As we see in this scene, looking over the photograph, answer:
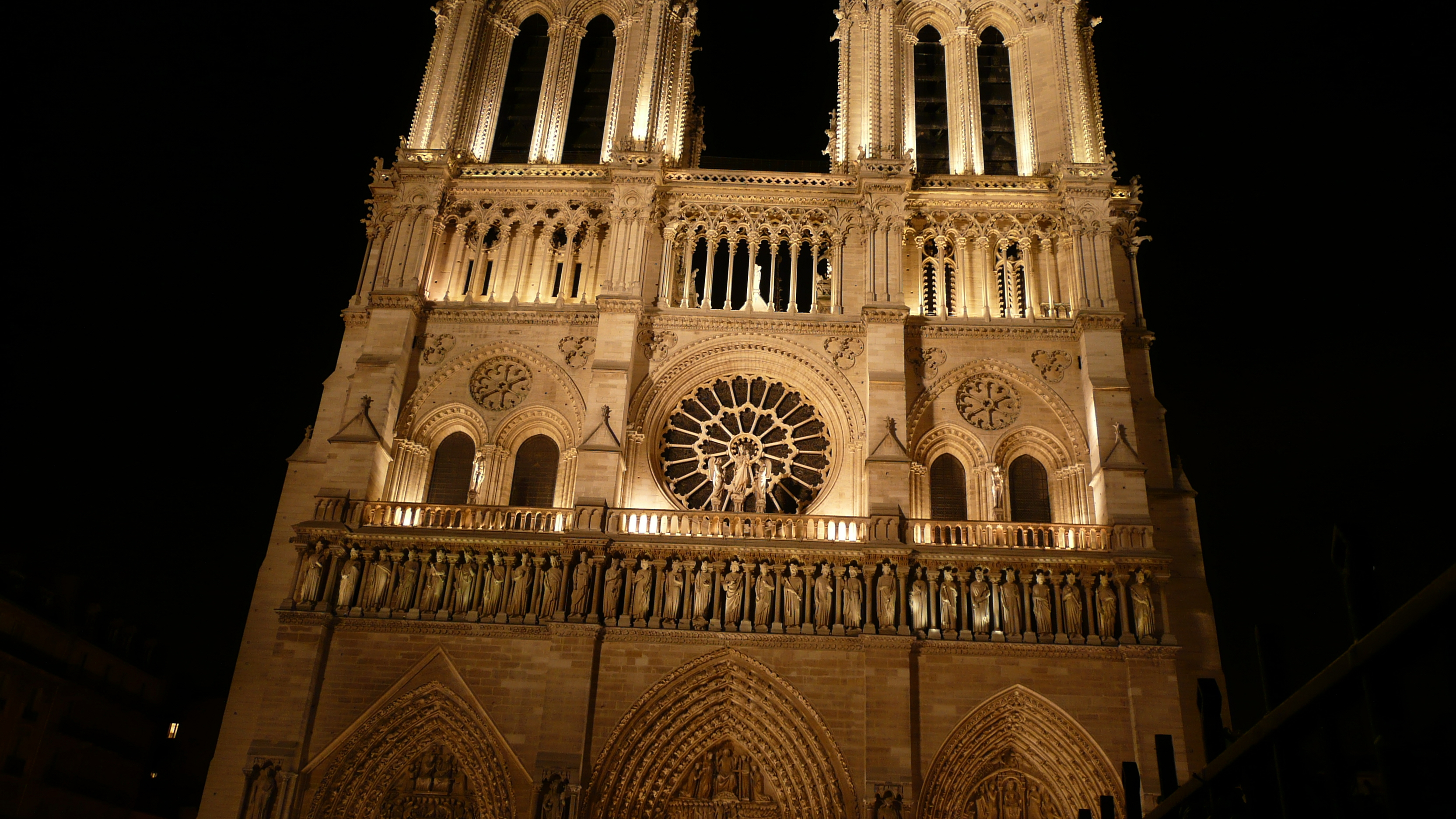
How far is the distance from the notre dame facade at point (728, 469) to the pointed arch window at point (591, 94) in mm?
136

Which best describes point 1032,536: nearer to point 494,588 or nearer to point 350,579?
point 494,588

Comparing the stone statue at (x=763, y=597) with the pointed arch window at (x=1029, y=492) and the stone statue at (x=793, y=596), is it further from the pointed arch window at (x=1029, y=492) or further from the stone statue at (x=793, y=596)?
the pointed arch window at (x=1029, y=492)

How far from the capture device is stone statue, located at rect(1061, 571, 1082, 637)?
1730 centimetres

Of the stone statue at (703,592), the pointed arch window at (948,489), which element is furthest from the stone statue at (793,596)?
the pointed arch window at (948,489)

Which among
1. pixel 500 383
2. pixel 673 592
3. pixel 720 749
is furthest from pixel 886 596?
pixel 500 383

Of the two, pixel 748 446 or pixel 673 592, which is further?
pixel 748 446

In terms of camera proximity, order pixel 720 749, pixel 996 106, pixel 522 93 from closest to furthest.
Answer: pixel 720 749 < pixel 996 106 < pixel 522 93

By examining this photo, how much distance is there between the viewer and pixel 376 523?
18812 millimetres

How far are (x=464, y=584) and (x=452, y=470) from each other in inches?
130

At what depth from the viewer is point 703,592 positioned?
58.1ft

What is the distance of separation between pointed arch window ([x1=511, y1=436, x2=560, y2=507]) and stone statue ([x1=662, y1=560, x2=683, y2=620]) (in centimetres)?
341

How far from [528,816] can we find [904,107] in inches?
627

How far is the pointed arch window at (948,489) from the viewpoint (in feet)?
65.7

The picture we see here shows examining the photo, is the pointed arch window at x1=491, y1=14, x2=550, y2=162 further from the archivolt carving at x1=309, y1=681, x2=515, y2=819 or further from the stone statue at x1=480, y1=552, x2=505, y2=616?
the archivolt carving at x1=309, y1=681, x2=515, y2=819
